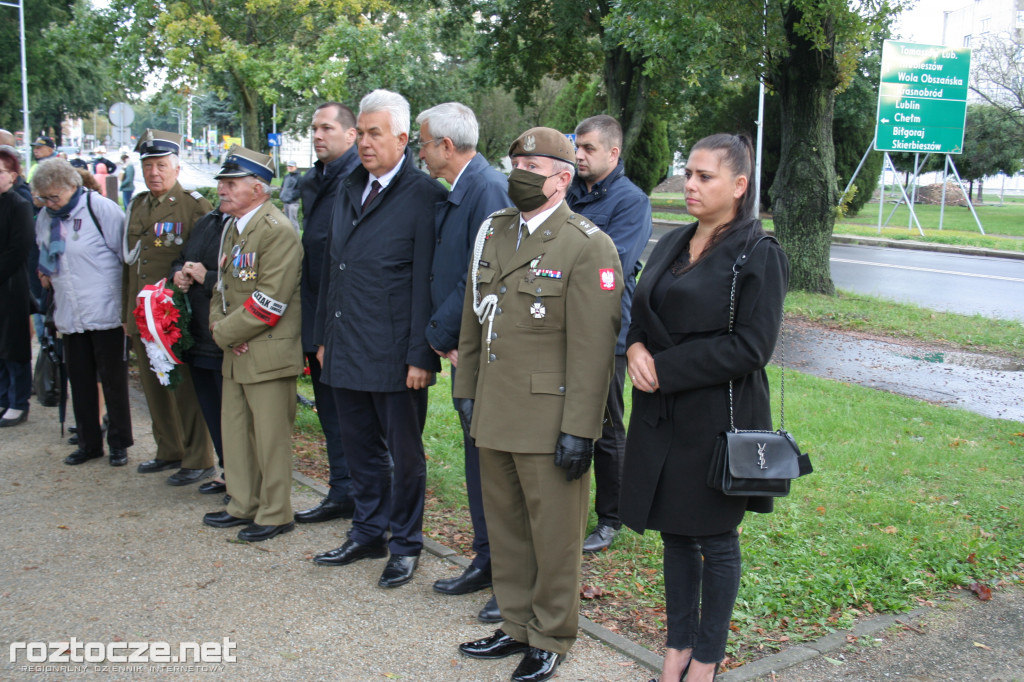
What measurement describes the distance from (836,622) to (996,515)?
1.84 meters

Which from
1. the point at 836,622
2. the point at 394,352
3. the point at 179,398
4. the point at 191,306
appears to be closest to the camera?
the point at 836,622

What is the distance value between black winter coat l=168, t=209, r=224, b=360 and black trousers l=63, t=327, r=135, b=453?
43.6 inches

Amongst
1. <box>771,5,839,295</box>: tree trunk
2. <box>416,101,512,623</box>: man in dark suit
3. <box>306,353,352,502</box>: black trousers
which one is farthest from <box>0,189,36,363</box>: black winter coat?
<box>771,5,839,295</box>: tree trunk

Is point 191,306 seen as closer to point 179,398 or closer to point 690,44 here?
point 179,398

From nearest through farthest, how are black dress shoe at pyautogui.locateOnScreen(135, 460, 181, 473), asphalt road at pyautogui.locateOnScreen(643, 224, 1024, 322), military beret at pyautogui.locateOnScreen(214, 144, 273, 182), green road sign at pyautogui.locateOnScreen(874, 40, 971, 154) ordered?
military beret at pyautogui.locateOnScreen(214, 144, 273, 182) < black dress shoe at pyautogui.locateOnScreen(135, 460, 181, 473) < asphalt road at pyautogui.locateOnScreen(643, 224, 1024, 322) < green road sign at pyautogui.locateOnScreen(874, 40, 971, 154)

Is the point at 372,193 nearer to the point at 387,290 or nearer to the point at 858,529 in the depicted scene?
the point at 387,290

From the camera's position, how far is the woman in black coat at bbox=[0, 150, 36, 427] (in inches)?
258

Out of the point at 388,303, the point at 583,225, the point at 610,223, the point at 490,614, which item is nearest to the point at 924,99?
the point at 610,223

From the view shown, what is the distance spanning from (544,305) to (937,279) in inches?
649

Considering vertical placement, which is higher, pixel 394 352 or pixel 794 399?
pixel 394 352

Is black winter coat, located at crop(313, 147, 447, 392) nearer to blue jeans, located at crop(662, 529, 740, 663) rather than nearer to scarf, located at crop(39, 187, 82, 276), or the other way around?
blue jeans, located at crop(662, 529, 740, 663)

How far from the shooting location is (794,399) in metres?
7.95

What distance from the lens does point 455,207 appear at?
4188 millimetres

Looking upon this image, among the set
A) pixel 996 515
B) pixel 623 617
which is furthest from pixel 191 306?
pixel 996 515
